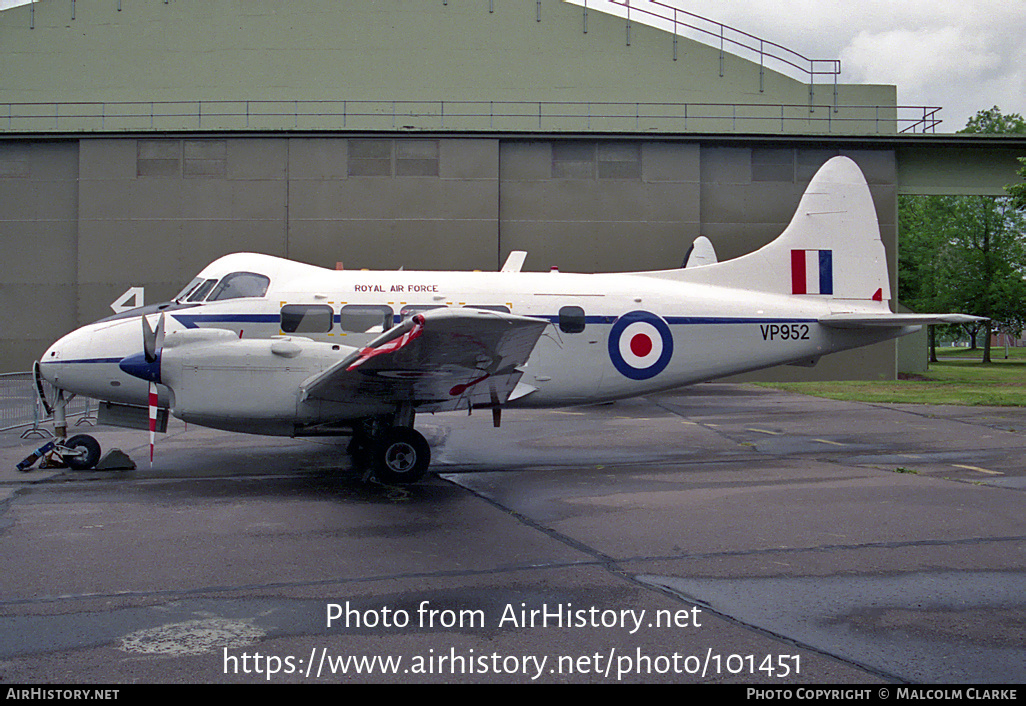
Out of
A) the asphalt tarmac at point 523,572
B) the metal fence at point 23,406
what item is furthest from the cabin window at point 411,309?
the metal fence at point 23,406

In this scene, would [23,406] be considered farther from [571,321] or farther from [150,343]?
[571,321]

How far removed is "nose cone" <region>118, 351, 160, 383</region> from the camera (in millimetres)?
9055

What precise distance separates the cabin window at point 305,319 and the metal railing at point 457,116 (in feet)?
63.9

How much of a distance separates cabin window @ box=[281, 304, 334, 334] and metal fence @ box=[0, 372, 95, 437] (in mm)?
5842

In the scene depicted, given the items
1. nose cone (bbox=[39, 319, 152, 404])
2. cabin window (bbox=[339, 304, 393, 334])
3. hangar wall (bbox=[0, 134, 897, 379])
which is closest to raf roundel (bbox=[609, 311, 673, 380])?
cabin window (bbox=[339, 304, 393, 334])

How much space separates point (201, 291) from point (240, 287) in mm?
559

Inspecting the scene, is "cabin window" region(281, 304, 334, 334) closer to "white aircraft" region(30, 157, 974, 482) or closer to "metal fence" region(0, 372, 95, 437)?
"white aircraft" region(30, 157, 974, 482)

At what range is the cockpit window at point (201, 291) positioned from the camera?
35.8 ft

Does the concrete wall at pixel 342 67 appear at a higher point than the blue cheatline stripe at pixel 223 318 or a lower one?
higher

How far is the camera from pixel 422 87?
98.4 feet

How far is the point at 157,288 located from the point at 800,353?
2151 cm

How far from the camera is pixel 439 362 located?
8258mm

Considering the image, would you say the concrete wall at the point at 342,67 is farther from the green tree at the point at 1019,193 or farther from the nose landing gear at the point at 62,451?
the nose landing gear at the point at 62,451

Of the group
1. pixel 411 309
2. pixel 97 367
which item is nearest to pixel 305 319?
pixel 411 309
